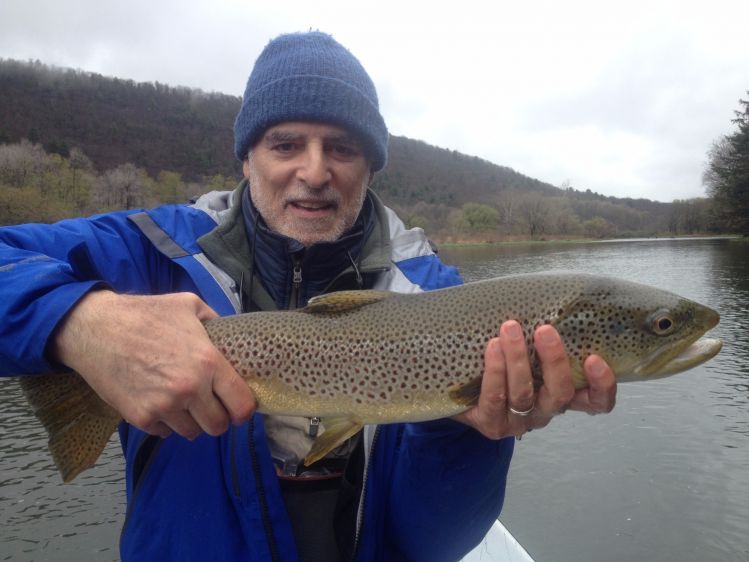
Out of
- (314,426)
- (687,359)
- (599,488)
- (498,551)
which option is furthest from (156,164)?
(687,359)

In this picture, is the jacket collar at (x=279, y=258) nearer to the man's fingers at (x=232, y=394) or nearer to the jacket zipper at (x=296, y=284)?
the jacket zipper at (x=296, y=284)

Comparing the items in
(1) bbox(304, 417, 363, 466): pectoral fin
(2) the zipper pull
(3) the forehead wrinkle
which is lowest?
(2) the zipper pull

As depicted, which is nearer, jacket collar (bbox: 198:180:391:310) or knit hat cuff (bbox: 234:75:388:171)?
jacket collar (bbox: 198:180:391:310)

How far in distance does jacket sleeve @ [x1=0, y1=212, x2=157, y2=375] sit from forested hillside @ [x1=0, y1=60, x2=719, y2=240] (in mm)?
60475

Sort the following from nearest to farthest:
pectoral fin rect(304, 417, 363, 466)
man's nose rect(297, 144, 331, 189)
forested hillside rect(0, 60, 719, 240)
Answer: pectoral fin rect(304, 417, 363, 466) < man's nose rect(297, 144, 331, 189) < forested hillside rect(0, 60, 719, 240)

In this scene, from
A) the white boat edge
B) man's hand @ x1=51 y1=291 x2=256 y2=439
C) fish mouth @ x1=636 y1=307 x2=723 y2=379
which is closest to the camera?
man's hand @ x1=51 y1=291 x2=256 y2=439

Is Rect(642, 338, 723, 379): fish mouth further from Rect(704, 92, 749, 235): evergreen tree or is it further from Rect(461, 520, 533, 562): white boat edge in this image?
Rect(704, 92, 749, 235): evergreen tree

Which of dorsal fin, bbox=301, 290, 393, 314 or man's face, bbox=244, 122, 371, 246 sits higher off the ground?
man's face, bbox=244, 122, 371, 246

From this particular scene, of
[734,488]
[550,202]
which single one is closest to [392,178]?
[550,202]

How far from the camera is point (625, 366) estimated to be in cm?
251

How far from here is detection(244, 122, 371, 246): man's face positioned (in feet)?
9.64

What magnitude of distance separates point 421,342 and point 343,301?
42 cm

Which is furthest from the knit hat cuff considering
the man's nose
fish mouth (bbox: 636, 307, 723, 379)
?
fish mouth (bbox: 636, 307, 723, 379)

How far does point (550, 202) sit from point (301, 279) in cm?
11734
